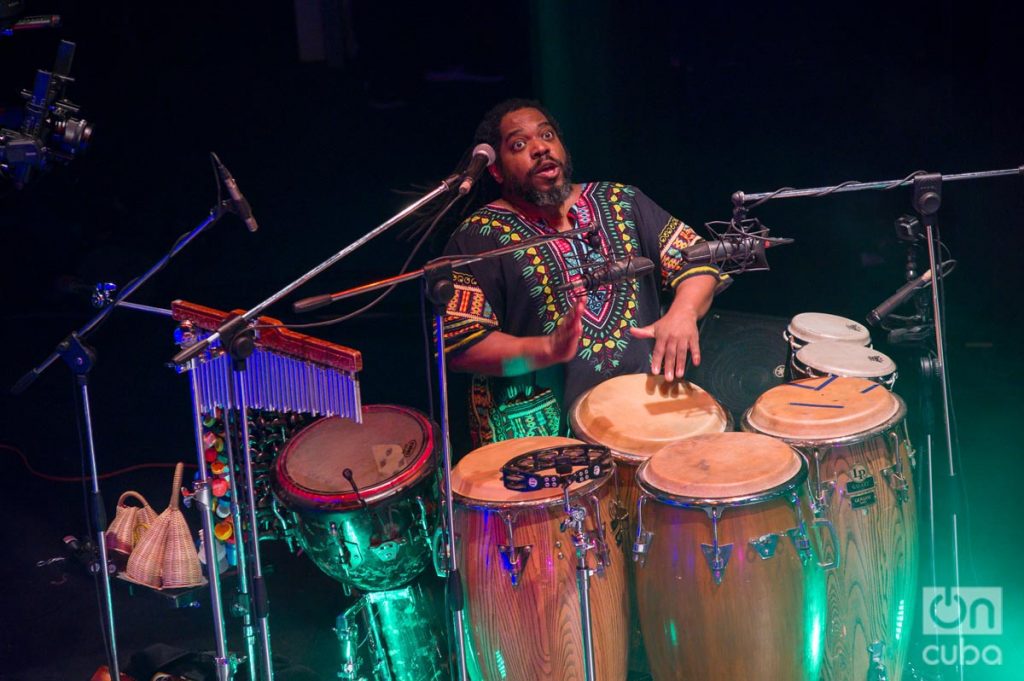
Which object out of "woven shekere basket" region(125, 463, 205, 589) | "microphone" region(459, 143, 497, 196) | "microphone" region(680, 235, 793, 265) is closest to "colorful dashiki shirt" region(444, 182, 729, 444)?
"microphone" region(680, 235, 793, 265)

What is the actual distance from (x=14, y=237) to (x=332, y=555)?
2991 mm

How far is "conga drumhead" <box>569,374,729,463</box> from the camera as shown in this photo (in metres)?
3.28

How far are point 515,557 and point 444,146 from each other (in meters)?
2.60

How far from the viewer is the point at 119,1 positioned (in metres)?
4.93

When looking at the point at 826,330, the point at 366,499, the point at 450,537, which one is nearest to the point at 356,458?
the point at 366,499

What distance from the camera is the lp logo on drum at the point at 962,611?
3.65 m

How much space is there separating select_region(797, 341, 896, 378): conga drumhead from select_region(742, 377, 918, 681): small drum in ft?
0.81

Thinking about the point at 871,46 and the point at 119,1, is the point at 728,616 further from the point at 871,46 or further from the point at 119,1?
the point at 119,1

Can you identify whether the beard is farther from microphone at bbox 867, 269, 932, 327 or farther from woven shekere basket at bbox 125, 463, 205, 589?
woven shekere basket at bbox 125, 463, 205, 589

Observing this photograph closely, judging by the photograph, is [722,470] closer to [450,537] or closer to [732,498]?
[732,498]

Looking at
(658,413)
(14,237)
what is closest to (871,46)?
(658,413)

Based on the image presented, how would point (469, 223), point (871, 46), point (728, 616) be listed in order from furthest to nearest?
point (871, 46)
point (469, 223)
point (728, 616)

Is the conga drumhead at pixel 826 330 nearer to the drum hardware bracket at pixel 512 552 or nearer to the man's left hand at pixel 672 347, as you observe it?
the man's left hand at pixel 672 347

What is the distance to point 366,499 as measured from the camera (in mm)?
3166
